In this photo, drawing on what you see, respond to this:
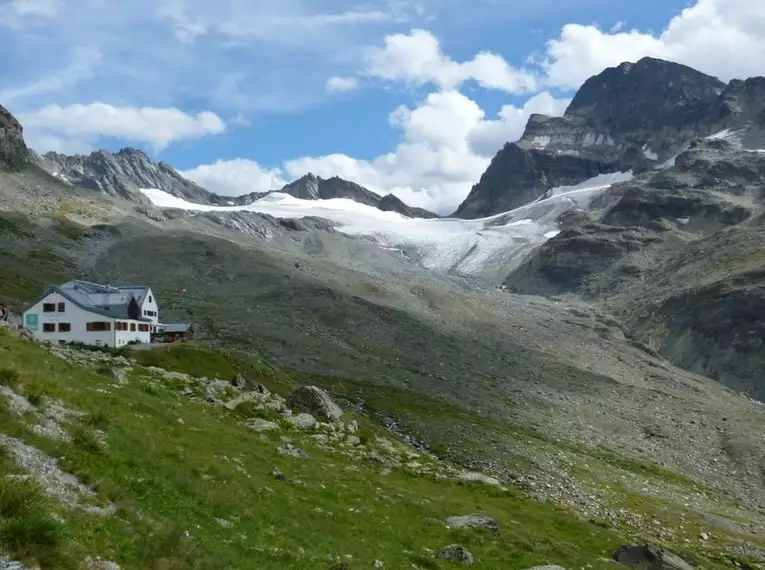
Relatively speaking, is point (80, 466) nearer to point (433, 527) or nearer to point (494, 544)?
point (433, 527)

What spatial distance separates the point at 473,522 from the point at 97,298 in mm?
58181

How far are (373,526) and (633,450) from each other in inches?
2971

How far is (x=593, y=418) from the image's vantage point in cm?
10481

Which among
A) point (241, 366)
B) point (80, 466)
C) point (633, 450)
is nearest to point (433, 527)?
point (80, 466)

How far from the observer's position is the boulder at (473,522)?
97.9 ft

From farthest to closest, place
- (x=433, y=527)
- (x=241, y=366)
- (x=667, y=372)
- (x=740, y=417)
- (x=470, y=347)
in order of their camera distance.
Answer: (x=667, y=372) < (x=470, y=347) < (x=740, y=417) < (x=241, y=366) < (x=433, y=527)

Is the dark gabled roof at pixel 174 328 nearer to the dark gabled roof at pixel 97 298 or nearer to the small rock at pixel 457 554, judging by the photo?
the dark gabled roof at pixel 97 298

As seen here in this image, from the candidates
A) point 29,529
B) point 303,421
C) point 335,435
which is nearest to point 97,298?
point 303,421

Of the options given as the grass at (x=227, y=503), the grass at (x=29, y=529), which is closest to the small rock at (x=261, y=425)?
the grass at (x=227, y=503)

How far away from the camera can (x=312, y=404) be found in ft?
171

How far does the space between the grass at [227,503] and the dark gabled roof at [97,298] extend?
35.7 metres

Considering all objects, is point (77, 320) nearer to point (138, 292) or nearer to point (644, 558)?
point (138, 292)

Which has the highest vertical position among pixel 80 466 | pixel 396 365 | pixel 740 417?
pixel 80 466

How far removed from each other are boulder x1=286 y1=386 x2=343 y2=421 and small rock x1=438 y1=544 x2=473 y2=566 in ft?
86.7
